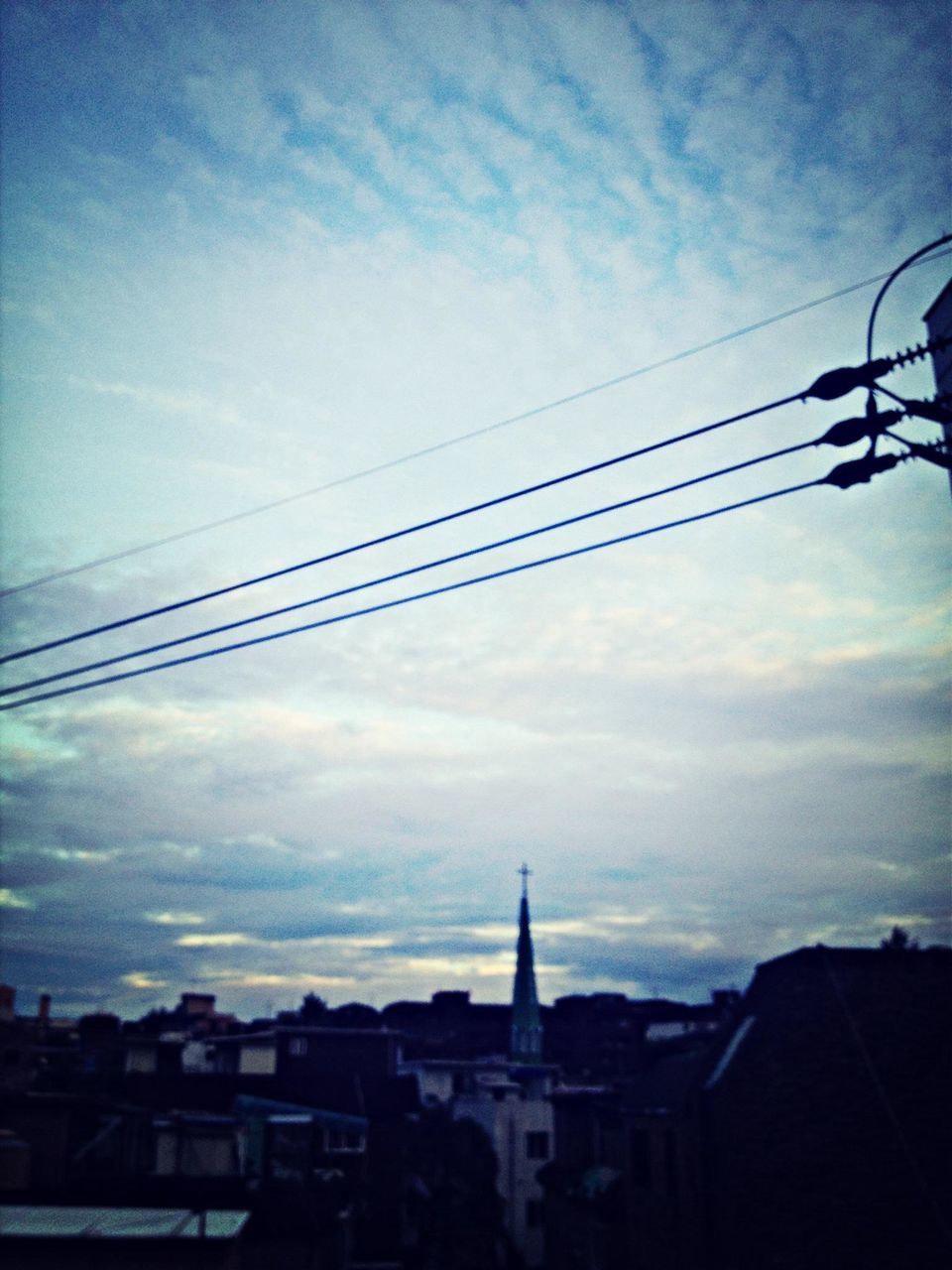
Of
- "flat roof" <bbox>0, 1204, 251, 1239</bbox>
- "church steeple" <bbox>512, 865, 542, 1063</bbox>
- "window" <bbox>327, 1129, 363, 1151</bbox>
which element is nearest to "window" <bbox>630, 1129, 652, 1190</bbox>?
"window" <bbox>327, 1129, 363, 1151</bbox>

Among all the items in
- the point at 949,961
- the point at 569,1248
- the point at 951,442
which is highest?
the point at 951,442

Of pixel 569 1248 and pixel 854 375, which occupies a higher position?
pixel 854 375

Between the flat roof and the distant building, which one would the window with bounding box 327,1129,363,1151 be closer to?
the distant building

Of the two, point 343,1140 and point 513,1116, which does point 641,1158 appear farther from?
point 513,1116

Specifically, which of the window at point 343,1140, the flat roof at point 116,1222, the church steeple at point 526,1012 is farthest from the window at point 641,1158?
the church steeple at point 526,1012

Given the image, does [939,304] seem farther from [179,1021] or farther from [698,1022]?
[179,1021]

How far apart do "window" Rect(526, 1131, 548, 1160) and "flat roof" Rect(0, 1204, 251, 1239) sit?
30.1 meters

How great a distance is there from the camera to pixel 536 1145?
162 ft

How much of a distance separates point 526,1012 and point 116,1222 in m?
67.2

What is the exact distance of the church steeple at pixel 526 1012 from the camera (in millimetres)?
79037

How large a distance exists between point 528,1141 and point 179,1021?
41359mm

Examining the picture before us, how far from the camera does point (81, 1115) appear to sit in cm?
3328

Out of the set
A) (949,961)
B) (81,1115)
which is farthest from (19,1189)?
(949,961)

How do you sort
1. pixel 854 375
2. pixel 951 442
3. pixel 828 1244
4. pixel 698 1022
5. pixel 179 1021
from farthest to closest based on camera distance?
1. pixel 179 1021
2. pixel 698 1022
3. pixel 828 1244
4. pixel 951 442
5. pixel 854 375
